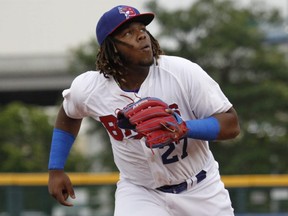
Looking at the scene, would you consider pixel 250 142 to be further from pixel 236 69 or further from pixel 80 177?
pixel 80 177

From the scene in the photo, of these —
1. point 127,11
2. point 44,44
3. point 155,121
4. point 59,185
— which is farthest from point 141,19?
point 44,44

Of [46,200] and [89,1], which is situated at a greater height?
[46,200]

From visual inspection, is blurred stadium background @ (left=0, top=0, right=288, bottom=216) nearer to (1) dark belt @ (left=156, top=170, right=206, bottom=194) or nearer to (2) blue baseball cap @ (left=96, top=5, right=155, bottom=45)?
(1) dark belt @ (left=156, top=170, right=206, bottom=194)

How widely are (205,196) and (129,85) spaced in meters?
0.74

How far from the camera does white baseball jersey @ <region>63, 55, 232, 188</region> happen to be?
183 inches

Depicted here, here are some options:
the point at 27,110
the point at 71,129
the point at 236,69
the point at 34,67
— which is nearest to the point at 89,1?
the point at 34,67

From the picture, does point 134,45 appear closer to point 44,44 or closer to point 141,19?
point 141,19

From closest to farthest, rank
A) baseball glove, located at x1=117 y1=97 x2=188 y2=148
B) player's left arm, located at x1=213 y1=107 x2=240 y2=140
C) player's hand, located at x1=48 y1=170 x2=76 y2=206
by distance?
baseball glove, located at x1=117 y1=97 x2=188 y2=148 → player's left arm, located at x1=213 y1=107 x2=240 y2=140 → player's hand, located at x1=48 y1=170 x2=76 y2=206

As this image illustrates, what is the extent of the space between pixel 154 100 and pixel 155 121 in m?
0.13

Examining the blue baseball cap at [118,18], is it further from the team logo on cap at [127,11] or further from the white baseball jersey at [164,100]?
the white baseball jersey at [164,100]

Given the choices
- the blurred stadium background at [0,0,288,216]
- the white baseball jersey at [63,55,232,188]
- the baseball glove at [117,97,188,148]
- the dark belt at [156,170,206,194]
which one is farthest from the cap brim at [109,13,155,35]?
the blurred stadium background at [0,0,288,216]

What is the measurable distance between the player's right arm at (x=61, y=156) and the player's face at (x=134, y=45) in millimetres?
681

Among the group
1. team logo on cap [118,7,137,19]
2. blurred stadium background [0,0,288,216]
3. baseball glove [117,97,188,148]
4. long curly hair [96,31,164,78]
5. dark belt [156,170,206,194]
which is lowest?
blurred stadium background [0,0,288,216]

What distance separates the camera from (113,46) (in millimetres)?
4785
